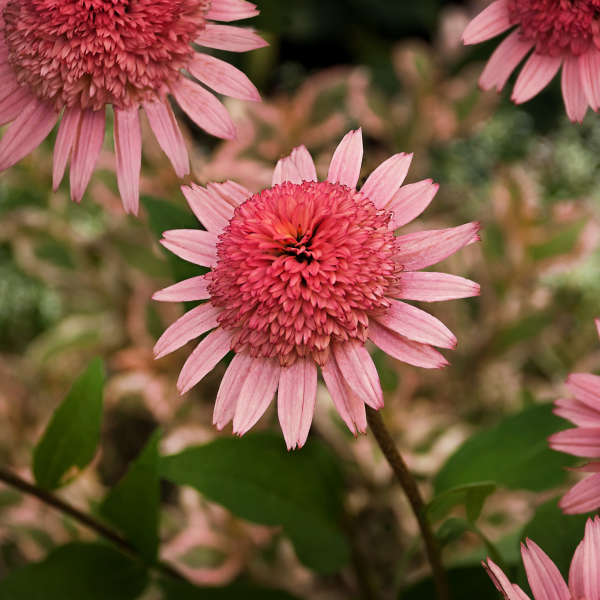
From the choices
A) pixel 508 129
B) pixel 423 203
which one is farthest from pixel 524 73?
pixel 508 129

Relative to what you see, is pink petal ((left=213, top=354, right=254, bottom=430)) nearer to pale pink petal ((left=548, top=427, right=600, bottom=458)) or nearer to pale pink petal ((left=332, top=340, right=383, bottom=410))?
pale pink petal ((left=332, top=340, right=383, bottom=410))

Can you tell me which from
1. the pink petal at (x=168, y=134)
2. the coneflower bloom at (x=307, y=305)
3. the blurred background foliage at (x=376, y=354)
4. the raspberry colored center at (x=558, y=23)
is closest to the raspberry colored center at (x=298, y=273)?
the coneflower bloom at (x=307, y=305)

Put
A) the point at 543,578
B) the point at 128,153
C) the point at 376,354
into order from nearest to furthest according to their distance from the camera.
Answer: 1. the point at 543,578
2. the point at 128,153
3. the point at 376,354

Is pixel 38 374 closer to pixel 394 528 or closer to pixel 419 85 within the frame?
pixel 394 528

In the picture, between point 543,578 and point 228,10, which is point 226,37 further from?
point 543,578

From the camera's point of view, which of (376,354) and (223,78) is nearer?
(223,78)

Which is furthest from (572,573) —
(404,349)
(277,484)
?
(277,484)
